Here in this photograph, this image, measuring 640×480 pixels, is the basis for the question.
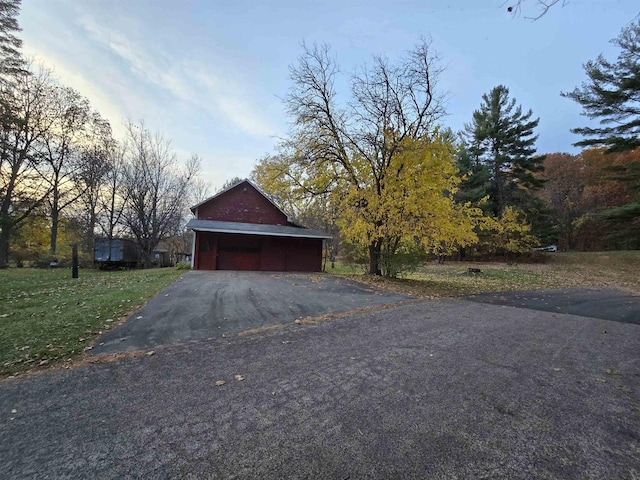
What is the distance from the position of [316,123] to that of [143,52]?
271 inches

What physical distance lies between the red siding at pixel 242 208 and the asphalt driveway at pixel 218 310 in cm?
1062

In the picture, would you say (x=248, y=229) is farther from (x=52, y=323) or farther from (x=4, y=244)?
(x=4, y=244)

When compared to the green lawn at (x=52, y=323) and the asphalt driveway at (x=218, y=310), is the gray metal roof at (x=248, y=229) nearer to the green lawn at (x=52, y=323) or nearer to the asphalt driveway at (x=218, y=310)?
the asphalt driveway at (x=218, y=310)

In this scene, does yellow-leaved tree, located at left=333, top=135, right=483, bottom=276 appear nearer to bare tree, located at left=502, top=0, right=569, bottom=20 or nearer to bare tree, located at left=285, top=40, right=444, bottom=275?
bare tree, located at left=285, top=40, right=444, bottom=275

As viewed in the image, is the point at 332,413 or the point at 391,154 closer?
the point at 332,413

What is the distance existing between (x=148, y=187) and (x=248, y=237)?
1446cm

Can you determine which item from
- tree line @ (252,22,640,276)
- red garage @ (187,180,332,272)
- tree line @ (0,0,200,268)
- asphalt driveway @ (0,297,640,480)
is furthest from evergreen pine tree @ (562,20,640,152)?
tree line @ (0,0,200,268)

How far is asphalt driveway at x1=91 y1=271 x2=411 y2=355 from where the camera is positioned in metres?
4.45

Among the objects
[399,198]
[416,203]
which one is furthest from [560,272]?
[399,198]

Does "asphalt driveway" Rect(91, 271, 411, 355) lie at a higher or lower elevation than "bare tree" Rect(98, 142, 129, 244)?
lower

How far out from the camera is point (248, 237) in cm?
1797

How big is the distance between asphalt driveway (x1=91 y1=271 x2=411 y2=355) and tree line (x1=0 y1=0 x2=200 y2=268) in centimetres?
1544

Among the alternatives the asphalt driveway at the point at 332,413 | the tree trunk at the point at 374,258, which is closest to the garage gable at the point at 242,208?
the tree trunk at the point at 374,258

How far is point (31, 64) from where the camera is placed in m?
18.7
